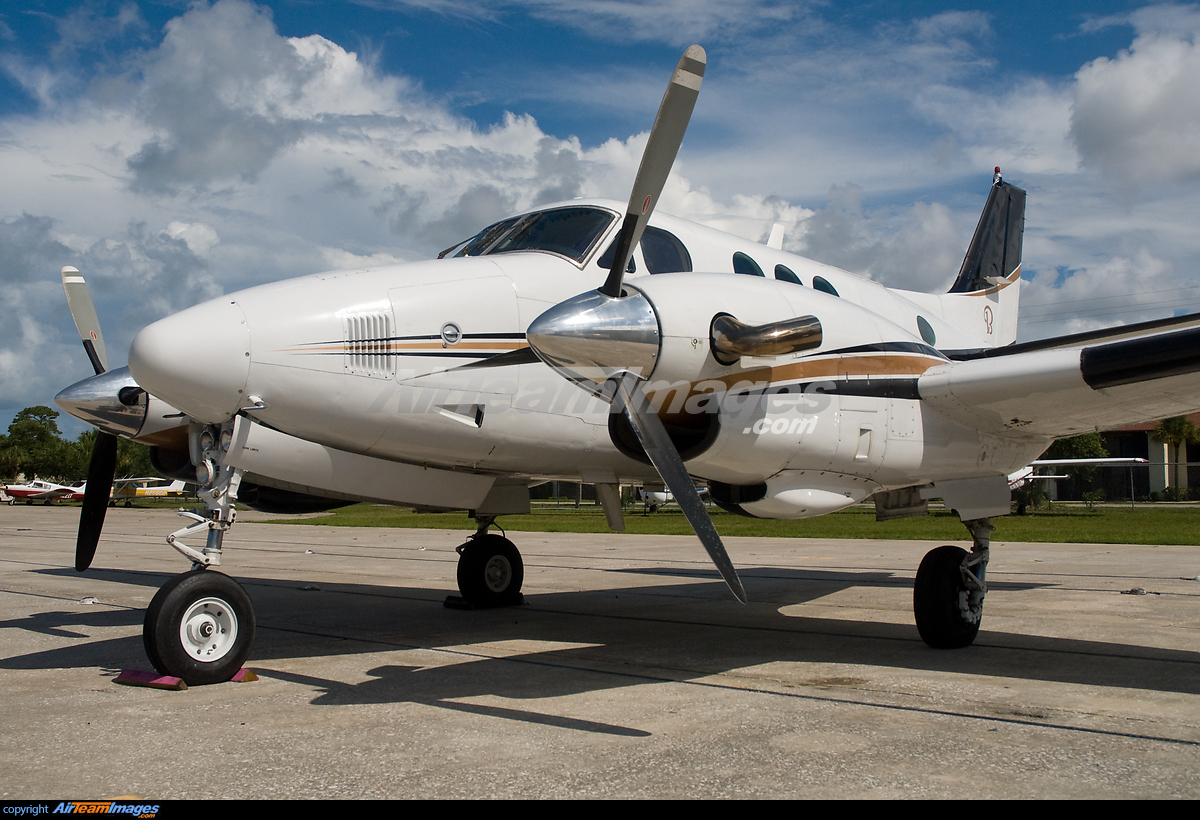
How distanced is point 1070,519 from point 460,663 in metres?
29.2

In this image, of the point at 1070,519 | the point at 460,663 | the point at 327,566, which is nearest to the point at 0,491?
the point at 327,566

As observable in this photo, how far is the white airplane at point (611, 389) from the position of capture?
17.3 feet

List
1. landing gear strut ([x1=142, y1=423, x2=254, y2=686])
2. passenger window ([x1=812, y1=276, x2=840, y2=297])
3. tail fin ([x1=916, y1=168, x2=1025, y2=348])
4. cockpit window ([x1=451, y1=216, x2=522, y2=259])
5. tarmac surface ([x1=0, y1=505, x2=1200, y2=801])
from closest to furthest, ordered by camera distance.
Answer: tarmac surface ([x1=0, y1=505, x2=1200, y2=801]) < landing gear strut ([x1=142, y1=423, x2=254, y2=686]) < cockpit window ([x1=451, y1=216, x2=522, y2=259]) < passenger window ([x1=812, y1=276, x2=840, y2=297]) < tail fin ([x1=916, y1=168, x2=1025, y2=348])

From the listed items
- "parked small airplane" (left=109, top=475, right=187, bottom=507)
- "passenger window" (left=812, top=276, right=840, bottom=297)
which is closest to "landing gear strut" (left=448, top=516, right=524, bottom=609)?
"passenger window" (left=812, top=276, right=840, bottom=297)

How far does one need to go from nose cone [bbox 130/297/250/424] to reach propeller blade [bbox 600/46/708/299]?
2.19m

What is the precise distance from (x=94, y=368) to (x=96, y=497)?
1210 mm

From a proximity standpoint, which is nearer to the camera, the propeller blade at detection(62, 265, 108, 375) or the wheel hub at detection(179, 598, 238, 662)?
the wheel hub at detection(179, 598, 238, 662)

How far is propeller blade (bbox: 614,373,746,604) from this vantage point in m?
5.16

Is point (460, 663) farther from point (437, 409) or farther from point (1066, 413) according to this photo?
point (1066, 413)

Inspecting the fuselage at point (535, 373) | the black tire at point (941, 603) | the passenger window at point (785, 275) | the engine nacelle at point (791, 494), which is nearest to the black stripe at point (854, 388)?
the fuselage at point (535, 373)

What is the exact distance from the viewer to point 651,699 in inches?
208

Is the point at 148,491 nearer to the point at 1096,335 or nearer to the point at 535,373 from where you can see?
the point at 535,373

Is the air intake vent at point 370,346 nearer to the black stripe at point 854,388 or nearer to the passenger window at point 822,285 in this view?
the black stripe at point 854,388

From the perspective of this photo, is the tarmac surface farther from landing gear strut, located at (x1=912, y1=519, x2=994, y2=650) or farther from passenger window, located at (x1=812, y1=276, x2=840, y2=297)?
passenger window, located at (x1=812, y1=276, x2=840, y2=297)
